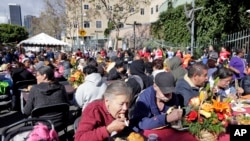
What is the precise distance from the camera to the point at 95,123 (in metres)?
2.61

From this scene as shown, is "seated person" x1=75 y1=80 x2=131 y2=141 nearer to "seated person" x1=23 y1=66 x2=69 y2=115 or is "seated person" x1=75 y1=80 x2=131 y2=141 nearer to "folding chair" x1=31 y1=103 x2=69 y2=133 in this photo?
"folding chair" x1=31 y1=103 x2=69 y2=133

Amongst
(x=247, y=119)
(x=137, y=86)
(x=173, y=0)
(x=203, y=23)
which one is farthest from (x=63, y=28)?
(x=247, y=119)

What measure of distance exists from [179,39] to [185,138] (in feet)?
65.4

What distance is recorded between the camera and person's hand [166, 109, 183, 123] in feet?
9.07

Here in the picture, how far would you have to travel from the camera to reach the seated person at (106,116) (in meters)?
2.50

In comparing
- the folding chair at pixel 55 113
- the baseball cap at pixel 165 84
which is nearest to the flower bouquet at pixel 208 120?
the baseball cap at pixel 165 84

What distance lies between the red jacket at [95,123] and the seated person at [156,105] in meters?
0.51

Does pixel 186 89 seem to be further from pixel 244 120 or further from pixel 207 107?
pixel 207 107

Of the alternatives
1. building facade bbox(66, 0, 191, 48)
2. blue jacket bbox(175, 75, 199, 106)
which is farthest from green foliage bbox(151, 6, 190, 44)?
blue jacket bbox(175, 75, 199, 106)

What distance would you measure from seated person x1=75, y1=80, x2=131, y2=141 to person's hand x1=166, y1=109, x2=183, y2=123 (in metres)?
0.53

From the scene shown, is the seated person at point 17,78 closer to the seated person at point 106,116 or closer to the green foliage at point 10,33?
the seated person at point 106,116

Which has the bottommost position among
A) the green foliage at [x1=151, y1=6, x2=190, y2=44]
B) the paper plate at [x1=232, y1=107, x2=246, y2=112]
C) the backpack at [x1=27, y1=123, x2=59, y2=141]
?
the paper plate at [x1=232, y1=107, x2=246, y2=112]

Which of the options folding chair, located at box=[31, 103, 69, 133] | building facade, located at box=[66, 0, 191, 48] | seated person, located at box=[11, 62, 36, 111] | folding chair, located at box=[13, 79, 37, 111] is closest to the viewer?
folding chair, located at box=[31, 103, 69, 133]

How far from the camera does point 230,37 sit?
15.0 meters
